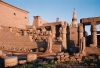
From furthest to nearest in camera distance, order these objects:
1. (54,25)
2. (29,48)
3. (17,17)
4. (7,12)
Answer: (17,17), (7,12), (54,25), (29,48)

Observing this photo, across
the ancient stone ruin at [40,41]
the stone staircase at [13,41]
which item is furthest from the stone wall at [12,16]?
the stone staircase at [13,41]

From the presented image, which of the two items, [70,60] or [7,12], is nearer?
[70,60]

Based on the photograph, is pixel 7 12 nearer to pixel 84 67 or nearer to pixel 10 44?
pixel 10 44

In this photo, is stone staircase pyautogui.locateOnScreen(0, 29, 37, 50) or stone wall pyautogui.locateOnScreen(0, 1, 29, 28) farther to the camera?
stone wall pyautogui.locateOnScreen(0, 1, 29, 28)

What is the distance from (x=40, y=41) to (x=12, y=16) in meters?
11.2

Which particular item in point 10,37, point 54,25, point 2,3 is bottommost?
point 10,37

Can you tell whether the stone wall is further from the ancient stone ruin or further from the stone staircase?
the stone staircase

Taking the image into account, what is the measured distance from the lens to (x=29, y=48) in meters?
18.8

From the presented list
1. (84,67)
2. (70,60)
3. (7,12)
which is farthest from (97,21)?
(7,12)

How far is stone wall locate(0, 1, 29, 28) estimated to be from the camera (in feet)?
77.6

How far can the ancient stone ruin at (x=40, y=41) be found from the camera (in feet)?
40.1

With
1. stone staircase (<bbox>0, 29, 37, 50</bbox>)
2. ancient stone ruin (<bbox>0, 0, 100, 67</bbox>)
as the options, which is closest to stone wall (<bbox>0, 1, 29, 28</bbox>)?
ancient stone ruin (<bbox>0, 0, 100, 67</bbox>)

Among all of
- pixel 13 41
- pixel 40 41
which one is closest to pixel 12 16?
pixel 13 41

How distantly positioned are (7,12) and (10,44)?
7.94 meters
